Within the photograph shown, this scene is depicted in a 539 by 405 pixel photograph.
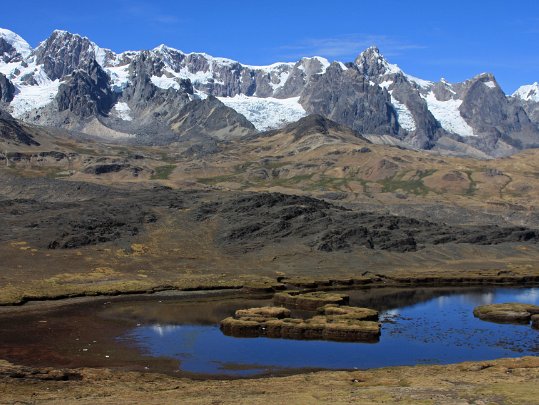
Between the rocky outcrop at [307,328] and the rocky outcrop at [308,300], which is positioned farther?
the rocky outcrop at [308,300]

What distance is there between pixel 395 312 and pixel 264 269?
6617 cm

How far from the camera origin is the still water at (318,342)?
91.3m

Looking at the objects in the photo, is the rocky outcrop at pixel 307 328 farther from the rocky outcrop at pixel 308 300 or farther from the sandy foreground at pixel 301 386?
the sandy foreground at pixel 301 386

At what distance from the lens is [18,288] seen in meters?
149

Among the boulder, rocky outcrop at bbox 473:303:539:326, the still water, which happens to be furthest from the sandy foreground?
rocky outcrop at bbox 473:303:539:326

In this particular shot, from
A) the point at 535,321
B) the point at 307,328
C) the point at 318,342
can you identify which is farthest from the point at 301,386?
the point at 535,321

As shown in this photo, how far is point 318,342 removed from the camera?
104 meters

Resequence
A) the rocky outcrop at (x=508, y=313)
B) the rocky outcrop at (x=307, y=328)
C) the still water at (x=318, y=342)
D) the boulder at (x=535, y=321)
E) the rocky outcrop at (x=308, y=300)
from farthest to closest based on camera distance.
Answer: the rocky outcrop at (x=308, y=300) → the rocky outcrop at (x=508, y=313) → the boulder at (x=535, y=321) → the rocky outcrop at (x=307, y=328) → the still water at (x=318, y=342)

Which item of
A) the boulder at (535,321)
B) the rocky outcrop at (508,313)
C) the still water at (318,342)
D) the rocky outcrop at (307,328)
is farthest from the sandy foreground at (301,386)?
the rocky outcrop at (508,313)

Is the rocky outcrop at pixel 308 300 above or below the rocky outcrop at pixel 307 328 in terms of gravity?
above

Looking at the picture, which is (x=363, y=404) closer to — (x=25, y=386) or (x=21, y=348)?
(x=25, y=386)

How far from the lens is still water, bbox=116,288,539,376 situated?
300 feet

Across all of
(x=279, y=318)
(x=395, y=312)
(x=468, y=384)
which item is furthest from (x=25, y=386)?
(x=395, y=312)

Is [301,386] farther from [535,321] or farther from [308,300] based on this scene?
[308,300]
